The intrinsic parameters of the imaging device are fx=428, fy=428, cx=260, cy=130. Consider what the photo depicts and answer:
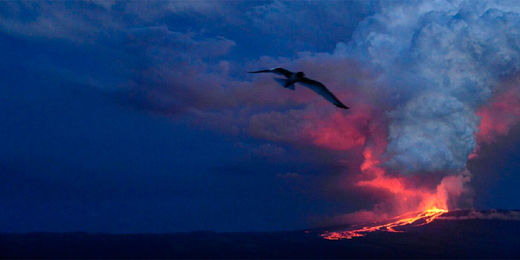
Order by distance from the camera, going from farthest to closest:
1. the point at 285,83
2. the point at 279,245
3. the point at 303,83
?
the point at 279,245 < the point at 303,83 < the point at 285,83

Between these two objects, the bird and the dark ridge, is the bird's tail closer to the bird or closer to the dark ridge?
the bird

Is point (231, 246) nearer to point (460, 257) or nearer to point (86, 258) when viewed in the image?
point (86, 258)

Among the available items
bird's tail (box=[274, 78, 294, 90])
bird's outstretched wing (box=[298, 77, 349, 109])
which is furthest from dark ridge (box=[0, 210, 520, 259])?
bird's tail (box=[274, 78, 294, 90])

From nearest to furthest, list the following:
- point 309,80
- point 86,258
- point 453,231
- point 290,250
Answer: point 309,80
point 86,258
point 290,250
point 453,231

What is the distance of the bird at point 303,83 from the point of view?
21.4 metres

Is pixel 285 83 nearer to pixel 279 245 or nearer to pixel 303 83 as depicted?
pixel 303 83

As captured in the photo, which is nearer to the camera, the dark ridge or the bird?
the bird

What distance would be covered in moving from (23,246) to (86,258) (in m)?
41.0

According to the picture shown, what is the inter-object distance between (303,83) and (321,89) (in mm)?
1051

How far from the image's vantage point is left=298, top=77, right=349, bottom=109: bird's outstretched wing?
22922mm

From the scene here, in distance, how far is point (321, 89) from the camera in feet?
76.4

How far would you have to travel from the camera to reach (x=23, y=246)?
162 metres

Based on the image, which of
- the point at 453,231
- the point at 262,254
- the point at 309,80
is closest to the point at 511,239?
the point at 453,231

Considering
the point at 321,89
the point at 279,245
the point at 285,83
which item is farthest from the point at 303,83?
the point at 279,245
